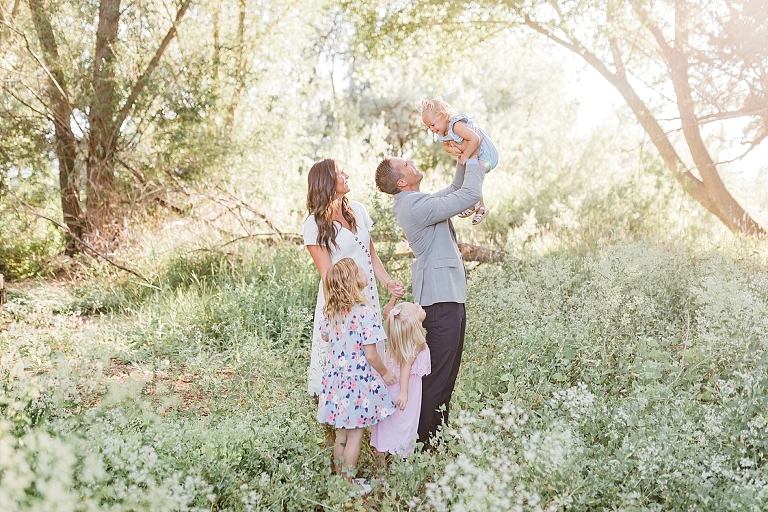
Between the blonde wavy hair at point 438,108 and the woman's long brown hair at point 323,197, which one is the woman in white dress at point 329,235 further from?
the blonde wavy hair at point 438,108

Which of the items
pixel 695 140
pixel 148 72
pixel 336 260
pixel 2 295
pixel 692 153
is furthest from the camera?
pixel 148 72

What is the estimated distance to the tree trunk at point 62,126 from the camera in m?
9.23

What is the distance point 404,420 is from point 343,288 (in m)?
0.86

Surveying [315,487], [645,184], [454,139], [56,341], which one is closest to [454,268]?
[454,139]

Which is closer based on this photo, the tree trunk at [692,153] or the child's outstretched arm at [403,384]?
the child's outstretched arm at [403,384]

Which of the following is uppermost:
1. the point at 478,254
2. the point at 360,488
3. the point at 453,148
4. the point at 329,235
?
the point at 453,148

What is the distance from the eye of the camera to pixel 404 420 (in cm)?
389

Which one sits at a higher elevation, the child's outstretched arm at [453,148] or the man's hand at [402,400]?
the child's outstretched arm at [453,148]

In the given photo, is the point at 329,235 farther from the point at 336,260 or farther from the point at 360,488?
the point at 360,488

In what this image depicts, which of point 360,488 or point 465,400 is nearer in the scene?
point 360,488

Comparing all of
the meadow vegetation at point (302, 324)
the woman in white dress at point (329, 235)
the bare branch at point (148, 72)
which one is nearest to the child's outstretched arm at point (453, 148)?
the woman in white dress at point (329, 235)

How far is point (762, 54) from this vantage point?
691 cm

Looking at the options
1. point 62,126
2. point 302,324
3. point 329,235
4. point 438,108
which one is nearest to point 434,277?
point 329,235

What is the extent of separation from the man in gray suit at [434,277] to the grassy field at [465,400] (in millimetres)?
244
